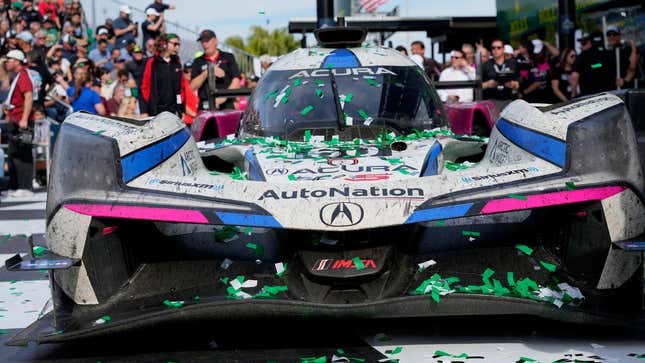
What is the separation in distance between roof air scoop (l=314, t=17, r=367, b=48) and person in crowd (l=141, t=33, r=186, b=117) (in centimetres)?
659

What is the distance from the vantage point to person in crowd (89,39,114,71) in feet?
69.0

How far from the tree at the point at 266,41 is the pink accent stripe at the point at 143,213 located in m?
76.6

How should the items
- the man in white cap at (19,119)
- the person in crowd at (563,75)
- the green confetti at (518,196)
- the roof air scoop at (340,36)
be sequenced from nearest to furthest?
1. the green confetti at (518,196)
2. the roof air scoop at (340,36)
3. the man in white cap at (19,119)
4. the person in crowd at (563,75)

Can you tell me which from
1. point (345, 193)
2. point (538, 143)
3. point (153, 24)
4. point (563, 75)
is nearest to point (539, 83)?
point (563, 75)

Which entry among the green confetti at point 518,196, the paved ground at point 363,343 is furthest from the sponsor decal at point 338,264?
the green confetti at point 518,196

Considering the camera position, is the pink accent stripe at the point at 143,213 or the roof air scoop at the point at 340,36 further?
the roof air scoop at the point at 340,36

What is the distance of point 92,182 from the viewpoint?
510 centimetres

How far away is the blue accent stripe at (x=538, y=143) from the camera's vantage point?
5.11 meters

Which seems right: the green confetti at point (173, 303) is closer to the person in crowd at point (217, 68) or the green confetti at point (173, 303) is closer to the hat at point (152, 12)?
the person in crowd at point (217, 68)

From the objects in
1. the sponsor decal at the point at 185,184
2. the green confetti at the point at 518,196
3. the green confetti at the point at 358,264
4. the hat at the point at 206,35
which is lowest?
the green confetti at the point at 358,264

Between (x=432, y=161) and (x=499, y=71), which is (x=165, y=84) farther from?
(x=432, y=161)

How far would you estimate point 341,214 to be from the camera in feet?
15.6

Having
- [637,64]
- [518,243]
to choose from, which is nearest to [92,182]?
[518,243]

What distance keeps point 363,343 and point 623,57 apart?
11.2 meters
